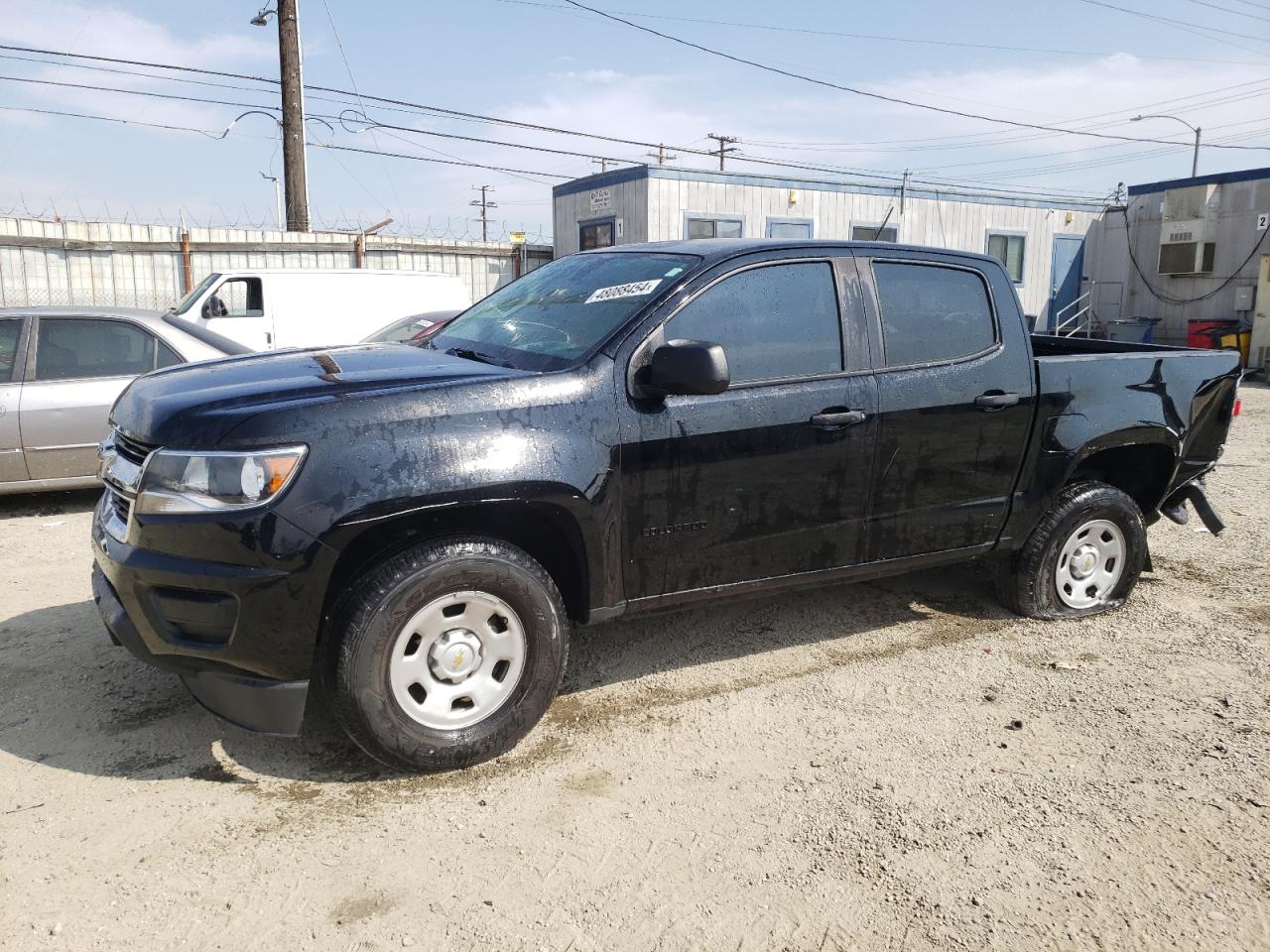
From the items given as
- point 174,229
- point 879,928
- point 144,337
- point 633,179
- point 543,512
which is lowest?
point 879,928

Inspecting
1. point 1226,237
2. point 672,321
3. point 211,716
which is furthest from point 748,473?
point 1226,237

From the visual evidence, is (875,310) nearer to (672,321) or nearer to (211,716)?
(672,321)

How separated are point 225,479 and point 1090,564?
13.7 ft

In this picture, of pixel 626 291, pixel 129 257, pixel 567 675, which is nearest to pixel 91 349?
pixel 567 675

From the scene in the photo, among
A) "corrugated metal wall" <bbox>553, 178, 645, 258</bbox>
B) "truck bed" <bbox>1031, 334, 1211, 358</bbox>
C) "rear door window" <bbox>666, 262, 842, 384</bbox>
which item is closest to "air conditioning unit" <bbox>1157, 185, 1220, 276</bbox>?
"corrugated metal wall" <bbox>553, 178, 645, 258</bbox>

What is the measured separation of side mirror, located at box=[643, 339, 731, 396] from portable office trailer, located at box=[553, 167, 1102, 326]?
1540 centimetres

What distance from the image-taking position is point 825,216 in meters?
21.0

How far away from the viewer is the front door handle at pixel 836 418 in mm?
3893

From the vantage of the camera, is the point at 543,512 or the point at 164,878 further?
the point at 543,512

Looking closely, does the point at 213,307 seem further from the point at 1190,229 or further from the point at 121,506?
the point at 1190,229

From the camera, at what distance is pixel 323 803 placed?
3.17 meters

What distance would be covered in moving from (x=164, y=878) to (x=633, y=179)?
18043mm

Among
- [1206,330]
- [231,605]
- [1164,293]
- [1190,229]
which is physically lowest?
[231,605]

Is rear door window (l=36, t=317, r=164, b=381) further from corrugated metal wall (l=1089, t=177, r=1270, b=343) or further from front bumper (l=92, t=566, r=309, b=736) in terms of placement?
corrugated metal wall (l=1089, t=177, r=1270, b=343)
